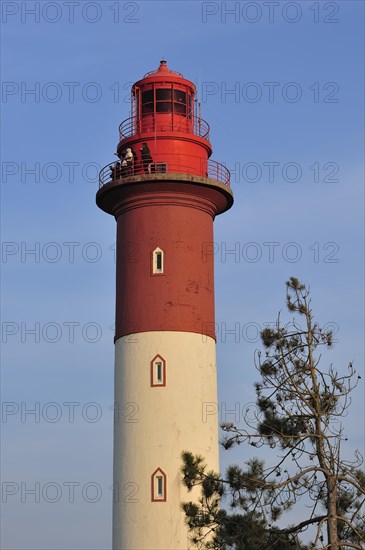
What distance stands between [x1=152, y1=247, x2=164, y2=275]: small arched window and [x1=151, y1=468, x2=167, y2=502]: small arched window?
589cm

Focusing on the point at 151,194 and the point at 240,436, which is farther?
the point at 151,194

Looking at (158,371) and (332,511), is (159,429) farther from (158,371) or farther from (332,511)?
(332,511)

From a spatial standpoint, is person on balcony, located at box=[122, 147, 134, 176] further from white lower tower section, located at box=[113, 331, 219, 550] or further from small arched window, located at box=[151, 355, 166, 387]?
small arched window, located at box=[151, 355, 166, 387]

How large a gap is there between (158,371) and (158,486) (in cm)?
332

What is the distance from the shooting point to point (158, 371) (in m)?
34.4

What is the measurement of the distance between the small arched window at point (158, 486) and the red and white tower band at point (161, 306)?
0.12 feet

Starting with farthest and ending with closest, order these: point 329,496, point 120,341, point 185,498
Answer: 1. point 120,341
2. point 185,498
3. point 329,496

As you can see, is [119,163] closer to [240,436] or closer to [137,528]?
[137,528]

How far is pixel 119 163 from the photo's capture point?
121 ft

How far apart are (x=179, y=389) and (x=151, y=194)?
605cm

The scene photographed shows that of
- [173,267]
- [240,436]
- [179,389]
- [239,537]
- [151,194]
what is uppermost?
[151,194]

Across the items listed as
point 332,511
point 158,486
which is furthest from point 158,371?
point 332,511

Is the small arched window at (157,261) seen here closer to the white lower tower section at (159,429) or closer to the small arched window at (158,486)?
the white lower tower section at (159,429)

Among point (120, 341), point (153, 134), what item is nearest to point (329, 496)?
point (120, 341)
